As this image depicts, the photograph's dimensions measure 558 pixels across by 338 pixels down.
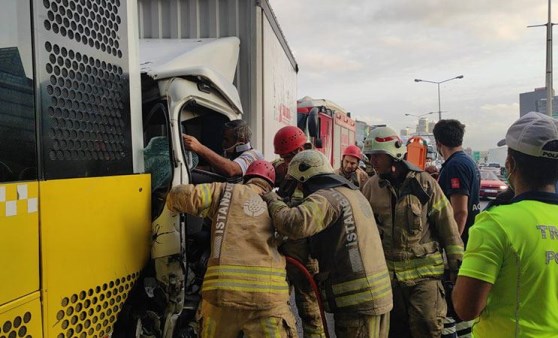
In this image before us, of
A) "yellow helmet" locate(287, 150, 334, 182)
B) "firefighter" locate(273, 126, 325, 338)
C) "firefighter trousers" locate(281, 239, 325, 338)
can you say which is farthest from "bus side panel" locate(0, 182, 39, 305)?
"firefighter trousers" locate(281, 239, 325, 338)

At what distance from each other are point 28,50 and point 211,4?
266 cm

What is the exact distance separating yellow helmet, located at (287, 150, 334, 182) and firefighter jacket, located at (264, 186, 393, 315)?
0.52 ft

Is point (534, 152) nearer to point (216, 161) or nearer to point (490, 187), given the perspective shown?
point (216, 161)

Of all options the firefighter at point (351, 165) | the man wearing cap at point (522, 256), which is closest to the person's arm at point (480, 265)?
the man wearing cap at point (522, 256)

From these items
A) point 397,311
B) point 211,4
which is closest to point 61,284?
point 397,311

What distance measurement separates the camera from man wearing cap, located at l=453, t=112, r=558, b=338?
4.75 ft

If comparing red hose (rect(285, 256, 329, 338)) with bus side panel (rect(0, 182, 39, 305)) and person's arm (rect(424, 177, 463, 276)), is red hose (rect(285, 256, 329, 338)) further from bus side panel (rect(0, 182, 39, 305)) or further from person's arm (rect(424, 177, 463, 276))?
bus side panel (rect(0, 182, 39, 305))

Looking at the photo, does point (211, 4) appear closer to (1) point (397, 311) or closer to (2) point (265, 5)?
(2) point (265, 5)

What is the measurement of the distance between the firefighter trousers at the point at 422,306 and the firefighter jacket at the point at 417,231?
56 mm

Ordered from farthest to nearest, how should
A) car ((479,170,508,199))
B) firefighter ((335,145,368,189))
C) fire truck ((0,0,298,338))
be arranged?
car ((479,170,508,199)) < firefighter ((335,145,368,189)) < fire truck ((0,0,298,338))

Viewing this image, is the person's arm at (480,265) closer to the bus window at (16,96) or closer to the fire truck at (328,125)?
the bus window at (16,96)

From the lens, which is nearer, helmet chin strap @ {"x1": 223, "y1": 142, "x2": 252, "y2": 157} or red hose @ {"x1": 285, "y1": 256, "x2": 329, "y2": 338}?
red hose @ {"x1": 285, "y1": 256, "x2": 329, "y2": 338}

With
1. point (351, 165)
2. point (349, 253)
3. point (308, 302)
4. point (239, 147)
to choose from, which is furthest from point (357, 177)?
point (349, 253)

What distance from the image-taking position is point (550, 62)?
1662cm
